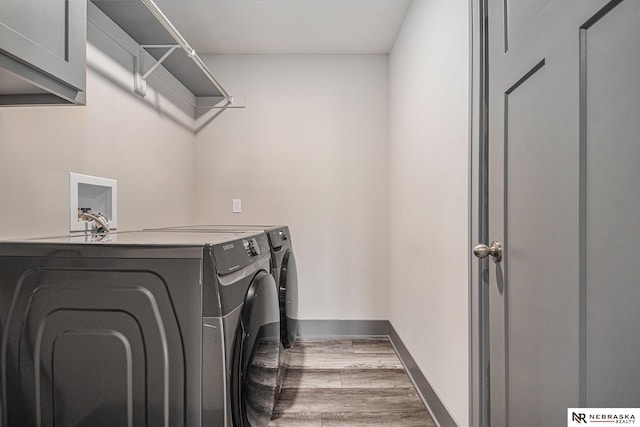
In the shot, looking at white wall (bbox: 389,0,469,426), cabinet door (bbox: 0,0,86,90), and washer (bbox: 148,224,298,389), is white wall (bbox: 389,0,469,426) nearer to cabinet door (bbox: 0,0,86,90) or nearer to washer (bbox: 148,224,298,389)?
washer (bbox: 148,224,298,389)

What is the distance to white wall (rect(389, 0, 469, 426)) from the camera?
1620mm

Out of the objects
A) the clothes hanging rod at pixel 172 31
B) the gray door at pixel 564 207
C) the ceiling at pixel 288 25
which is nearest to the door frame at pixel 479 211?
the gray door at pixel 564 207

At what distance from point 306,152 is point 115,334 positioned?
94.7 inches

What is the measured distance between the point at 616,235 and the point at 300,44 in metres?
2.81

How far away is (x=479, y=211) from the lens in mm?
1340

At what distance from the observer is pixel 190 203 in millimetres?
3232

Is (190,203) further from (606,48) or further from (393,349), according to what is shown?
(606,48)

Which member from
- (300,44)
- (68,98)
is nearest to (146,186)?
(68,98)

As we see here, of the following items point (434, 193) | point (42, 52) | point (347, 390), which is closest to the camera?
point (42, 52)

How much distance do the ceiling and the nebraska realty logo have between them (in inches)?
91.8

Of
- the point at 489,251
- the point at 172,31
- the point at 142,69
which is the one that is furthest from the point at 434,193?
the point at 142,69

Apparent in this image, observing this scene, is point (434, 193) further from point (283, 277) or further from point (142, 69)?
point (142, 69)

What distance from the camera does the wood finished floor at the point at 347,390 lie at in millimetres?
1979

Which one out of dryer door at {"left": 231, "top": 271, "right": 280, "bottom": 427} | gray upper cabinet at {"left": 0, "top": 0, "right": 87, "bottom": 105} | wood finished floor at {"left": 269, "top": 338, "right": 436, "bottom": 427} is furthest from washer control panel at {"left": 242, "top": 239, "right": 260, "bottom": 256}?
wood finished floor at {"left": 269, "top": 338, "right": 436, "bottom": 427}
